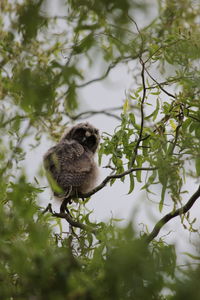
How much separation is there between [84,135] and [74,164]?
0.66m

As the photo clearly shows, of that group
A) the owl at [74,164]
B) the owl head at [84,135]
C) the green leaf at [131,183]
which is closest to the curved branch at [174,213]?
the green leaf at [131,183]

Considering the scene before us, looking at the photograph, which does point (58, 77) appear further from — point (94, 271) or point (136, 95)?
point (136, 95)

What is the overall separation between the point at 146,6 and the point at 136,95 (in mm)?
1992

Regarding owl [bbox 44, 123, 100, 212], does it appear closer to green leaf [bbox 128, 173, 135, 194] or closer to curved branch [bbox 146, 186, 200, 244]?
green leaf [bbox 128, 173, 135, 194]

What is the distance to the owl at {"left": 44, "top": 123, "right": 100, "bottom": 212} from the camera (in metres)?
4.50

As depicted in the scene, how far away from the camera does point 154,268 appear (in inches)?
54.7

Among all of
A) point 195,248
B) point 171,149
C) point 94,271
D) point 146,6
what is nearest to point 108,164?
point 171,149

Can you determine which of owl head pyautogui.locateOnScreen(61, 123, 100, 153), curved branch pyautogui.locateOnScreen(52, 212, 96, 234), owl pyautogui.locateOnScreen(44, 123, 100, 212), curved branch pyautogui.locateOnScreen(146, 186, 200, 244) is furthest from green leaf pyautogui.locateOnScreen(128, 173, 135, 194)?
owl head pyautogui.locateOnScreen(61, 123, 100, 153)

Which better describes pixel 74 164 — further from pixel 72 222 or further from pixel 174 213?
pixel 174 213

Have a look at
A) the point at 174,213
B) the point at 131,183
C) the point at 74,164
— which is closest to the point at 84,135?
the point at 74,164

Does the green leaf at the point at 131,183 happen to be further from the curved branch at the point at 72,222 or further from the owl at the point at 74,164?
the owl at the point at 74,164

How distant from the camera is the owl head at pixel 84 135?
17.3 feet

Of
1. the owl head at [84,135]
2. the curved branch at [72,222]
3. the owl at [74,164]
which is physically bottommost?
the curved branch at [72,222]

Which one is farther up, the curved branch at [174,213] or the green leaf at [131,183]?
the green leaf at [131,183]
